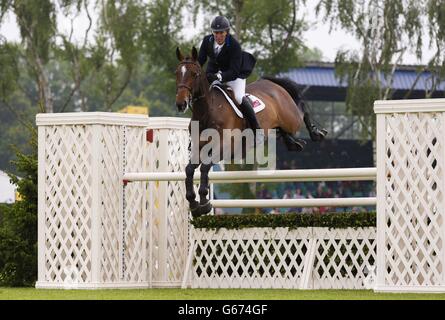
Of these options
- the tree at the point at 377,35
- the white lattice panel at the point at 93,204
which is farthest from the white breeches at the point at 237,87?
the tree at the point at 377,35

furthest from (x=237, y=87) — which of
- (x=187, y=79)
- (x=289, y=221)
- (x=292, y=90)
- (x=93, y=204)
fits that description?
(x=93, y=204)

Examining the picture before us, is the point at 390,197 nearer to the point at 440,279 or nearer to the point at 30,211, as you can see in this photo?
the point at 440,279

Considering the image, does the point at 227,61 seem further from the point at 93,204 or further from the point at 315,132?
the point at 93,204

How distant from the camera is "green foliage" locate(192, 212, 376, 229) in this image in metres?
12.7

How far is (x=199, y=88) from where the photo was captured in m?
11.8

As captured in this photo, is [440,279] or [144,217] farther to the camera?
[144,217]

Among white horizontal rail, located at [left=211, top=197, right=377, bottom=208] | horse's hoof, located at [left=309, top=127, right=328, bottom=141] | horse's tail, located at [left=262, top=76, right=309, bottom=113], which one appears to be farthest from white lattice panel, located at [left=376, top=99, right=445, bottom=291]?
horse's tail, located at [left=262, top=76, right=309, bottom=113]

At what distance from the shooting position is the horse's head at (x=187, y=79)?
1136 centimetres

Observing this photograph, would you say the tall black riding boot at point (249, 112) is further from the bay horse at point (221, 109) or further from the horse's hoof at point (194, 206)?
the horse's hoof at point (194, 206)

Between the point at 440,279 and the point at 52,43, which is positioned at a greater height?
the point at 52,43

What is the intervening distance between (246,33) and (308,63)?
5.83 m

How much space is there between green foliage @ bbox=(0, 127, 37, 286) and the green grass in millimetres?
1014

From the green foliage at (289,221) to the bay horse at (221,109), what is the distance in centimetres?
78
